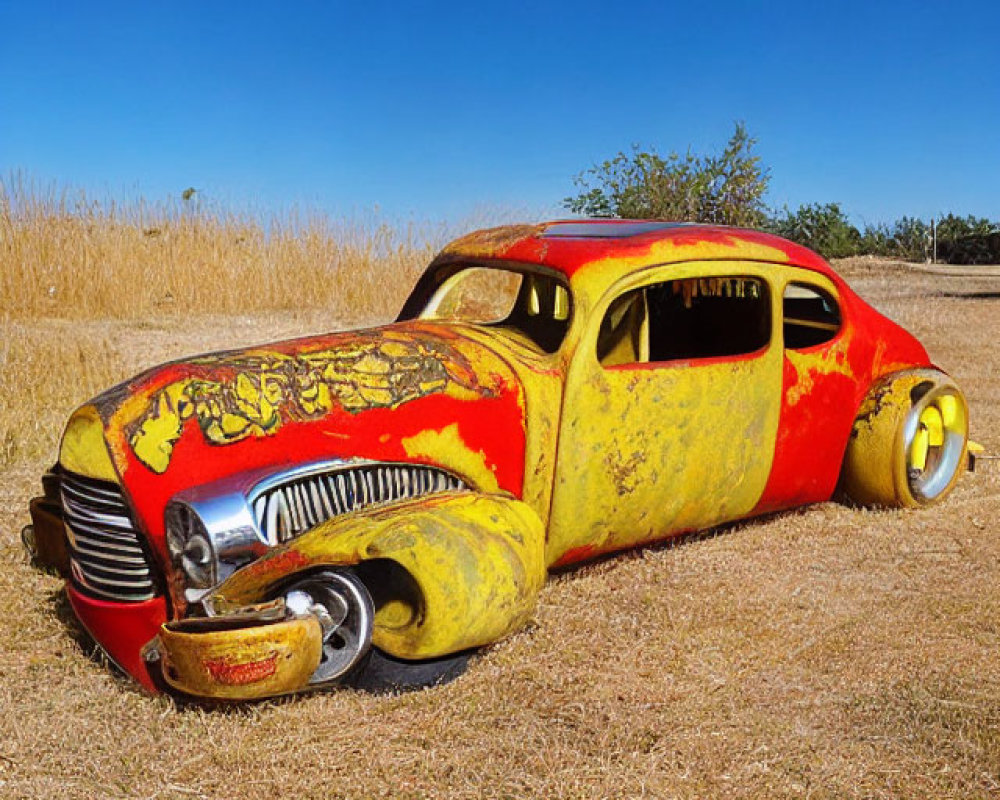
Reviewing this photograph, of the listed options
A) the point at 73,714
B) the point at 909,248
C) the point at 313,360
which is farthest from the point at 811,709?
the point at 909,248

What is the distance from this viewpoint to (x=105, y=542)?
324 cm

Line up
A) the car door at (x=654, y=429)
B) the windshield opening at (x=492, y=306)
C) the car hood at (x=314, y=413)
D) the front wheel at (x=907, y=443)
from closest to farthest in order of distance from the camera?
1. the car hood at (x=314, y=413)
2. the car door at (x=654, y=429)
3. the windshield opening at (x=492, y=306)
4. the front wheel at (x=907, y=443)

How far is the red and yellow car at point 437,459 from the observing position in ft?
9.80

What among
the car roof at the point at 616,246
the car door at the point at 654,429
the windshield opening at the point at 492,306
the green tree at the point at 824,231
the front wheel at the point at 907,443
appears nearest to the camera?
the car door at the point at 654,429

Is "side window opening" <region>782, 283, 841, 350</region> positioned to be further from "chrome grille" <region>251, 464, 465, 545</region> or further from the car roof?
"chrome grille" <region>251, 464, 465, 545</region>

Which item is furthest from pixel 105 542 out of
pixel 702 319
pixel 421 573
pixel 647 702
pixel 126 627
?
pixel 702 319

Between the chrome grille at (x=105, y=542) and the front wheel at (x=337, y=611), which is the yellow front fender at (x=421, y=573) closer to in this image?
the front wheel at (x=337, y=611)

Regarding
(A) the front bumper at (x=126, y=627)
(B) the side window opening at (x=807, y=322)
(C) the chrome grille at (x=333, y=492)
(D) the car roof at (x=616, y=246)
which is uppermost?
(D) the car roof at (x=616, y=246)

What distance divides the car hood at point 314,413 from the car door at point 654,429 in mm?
270

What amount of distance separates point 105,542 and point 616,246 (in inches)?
82.5

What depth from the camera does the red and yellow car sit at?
9.80 feet

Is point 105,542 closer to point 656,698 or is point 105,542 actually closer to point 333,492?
point 333,492

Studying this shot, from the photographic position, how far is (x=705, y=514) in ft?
13.9

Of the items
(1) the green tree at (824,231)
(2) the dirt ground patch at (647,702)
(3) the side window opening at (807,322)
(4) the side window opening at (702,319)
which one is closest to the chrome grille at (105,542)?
(2) the dirt ground patch at (647,702)
